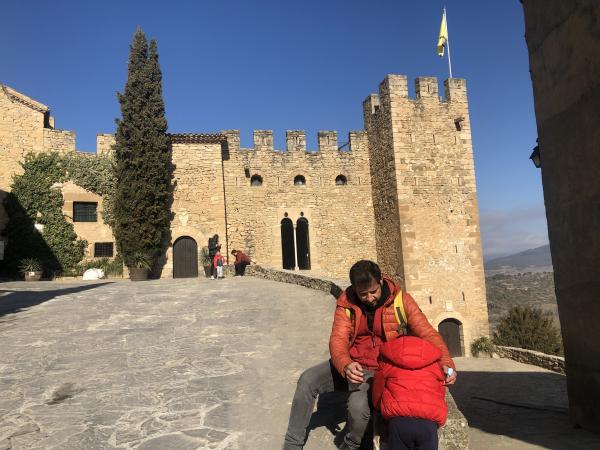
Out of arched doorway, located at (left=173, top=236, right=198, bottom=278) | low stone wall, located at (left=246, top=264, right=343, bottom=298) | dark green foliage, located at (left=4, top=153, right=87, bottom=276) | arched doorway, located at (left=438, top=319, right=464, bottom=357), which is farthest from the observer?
arched doorway, located at (left=173, top=236, right=198, bottom=278)

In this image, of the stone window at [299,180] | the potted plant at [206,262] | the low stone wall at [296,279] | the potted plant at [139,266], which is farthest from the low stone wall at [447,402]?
the stone window at [299,180]

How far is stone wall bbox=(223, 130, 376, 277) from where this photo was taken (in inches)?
823

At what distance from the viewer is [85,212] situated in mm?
18859

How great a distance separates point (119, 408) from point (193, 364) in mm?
1483

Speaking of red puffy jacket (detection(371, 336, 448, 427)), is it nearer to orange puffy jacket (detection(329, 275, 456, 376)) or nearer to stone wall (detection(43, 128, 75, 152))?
orange puffy jacket (detection(329, 275, 456, 376))

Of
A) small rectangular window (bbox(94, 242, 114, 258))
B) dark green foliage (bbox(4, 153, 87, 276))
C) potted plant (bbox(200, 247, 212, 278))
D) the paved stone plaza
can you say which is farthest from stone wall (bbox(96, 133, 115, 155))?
the paved stone plaza

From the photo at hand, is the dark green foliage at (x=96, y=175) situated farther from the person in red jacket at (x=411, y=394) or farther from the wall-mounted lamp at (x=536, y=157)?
Answer: the person in red jacket at (x=411, y=394)

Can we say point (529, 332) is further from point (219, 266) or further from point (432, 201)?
point (219, 266)

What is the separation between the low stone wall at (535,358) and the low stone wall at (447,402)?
26.0 ft

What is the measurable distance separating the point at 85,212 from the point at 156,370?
49.9 feet

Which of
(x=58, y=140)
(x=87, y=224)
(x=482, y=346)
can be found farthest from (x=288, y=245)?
(x=58, y=140)

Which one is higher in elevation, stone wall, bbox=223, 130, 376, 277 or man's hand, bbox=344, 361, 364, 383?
stone wall, bbox=223, 130, 376, 277

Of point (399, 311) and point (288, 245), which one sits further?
point (288, 245)

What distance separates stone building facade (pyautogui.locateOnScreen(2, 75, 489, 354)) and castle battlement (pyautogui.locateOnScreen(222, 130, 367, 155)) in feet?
0.16
